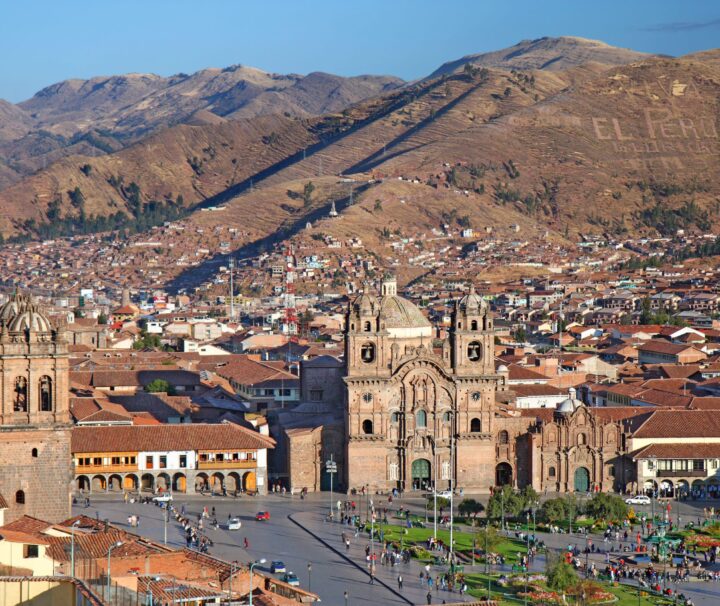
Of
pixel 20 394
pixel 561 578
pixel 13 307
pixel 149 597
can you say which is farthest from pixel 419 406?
pixel 149 597

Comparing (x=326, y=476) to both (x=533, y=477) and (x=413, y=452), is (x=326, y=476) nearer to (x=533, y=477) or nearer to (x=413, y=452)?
(x=413, y=452)

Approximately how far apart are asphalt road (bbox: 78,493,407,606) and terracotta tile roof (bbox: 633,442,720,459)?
1496cm

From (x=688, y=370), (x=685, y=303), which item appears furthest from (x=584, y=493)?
(x=685, y=303)

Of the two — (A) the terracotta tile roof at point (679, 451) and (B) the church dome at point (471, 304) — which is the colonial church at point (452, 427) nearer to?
(B) the church dome at point (471, 304)

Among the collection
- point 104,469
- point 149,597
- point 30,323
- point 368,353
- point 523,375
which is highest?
point 30,323

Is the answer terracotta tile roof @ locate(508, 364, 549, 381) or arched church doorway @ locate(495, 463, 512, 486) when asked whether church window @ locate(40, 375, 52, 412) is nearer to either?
arched church doorway @ locate(495, 463, 512, 486)

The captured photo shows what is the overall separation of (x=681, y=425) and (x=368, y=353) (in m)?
15.3

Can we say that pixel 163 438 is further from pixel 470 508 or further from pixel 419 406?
pixel 470 508

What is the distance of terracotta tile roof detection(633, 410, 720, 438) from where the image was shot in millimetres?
83062

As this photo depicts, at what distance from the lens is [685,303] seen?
18575 centimetres

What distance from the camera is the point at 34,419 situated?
197 feet

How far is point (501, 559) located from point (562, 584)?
287 inches

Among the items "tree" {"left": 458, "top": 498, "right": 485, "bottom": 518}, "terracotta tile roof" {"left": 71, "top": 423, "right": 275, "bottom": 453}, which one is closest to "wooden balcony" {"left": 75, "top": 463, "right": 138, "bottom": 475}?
"terracotta tile roof" {"left": 71, "top": 423, "right": 275, "bottom": 453}

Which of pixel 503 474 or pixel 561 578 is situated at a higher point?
pixel 503 474
